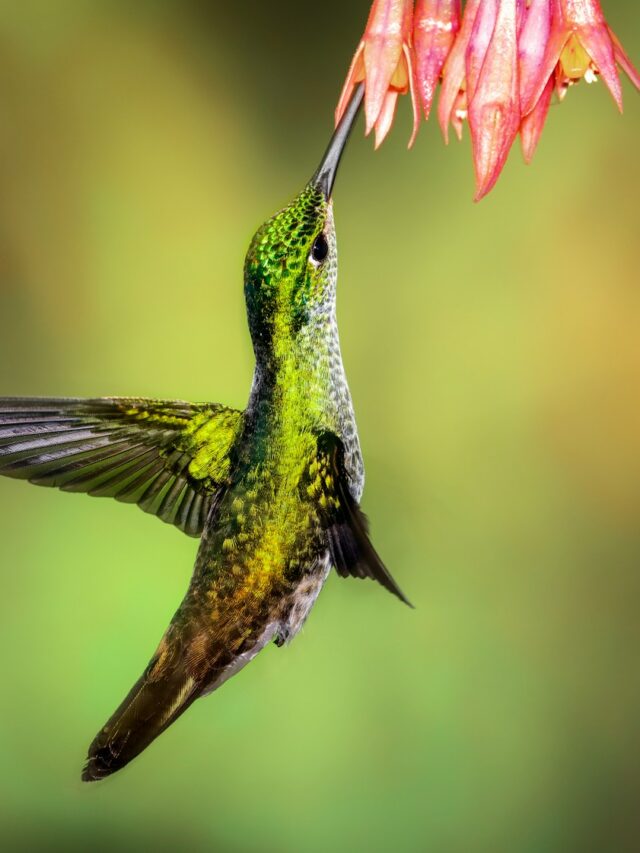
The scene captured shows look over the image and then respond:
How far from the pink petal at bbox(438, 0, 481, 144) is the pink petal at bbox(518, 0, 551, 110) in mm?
40

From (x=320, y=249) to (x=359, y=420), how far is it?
1023mm

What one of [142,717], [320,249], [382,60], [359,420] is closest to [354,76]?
[382,60]

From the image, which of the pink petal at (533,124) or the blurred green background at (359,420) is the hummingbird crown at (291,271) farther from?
the blurred green background at (359,420)

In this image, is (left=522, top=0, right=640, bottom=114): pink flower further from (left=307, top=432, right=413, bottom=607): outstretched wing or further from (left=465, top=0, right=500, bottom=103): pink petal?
(left=307, top=432, right=413, bottom=607): outstretched wing

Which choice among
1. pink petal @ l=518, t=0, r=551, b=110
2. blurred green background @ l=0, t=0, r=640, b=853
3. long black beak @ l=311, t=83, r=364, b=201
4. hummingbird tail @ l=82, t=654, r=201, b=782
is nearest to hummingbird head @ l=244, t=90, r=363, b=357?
long black beak @ l=311, t=83, r=364, b=201

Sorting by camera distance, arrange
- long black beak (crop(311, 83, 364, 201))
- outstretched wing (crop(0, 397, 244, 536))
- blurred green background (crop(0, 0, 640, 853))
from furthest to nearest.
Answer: blurred green background (crop(0, 0, 640, 853))
outstretched wing (crop(0, 397, 244, 536))
long black beak (crop(311, 83, 364, 201))

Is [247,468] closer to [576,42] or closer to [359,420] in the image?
[576,42]

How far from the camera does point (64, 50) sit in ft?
6.49

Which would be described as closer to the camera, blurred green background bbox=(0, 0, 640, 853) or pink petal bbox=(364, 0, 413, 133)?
pink petal bbox=(364, 0, 413, 133)

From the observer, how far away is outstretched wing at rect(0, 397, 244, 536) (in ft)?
2.97

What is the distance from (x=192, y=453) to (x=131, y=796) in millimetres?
979

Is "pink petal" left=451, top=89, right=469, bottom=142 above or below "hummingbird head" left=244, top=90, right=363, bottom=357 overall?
above

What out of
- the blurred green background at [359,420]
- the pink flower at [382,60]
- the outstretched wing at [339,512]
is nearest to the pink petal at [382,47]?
the pink flower at [382,60]

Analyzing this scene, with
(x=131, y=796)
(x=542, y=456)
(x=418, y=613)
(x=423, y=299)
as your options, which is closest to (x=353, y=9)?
(x=423, y=299)
